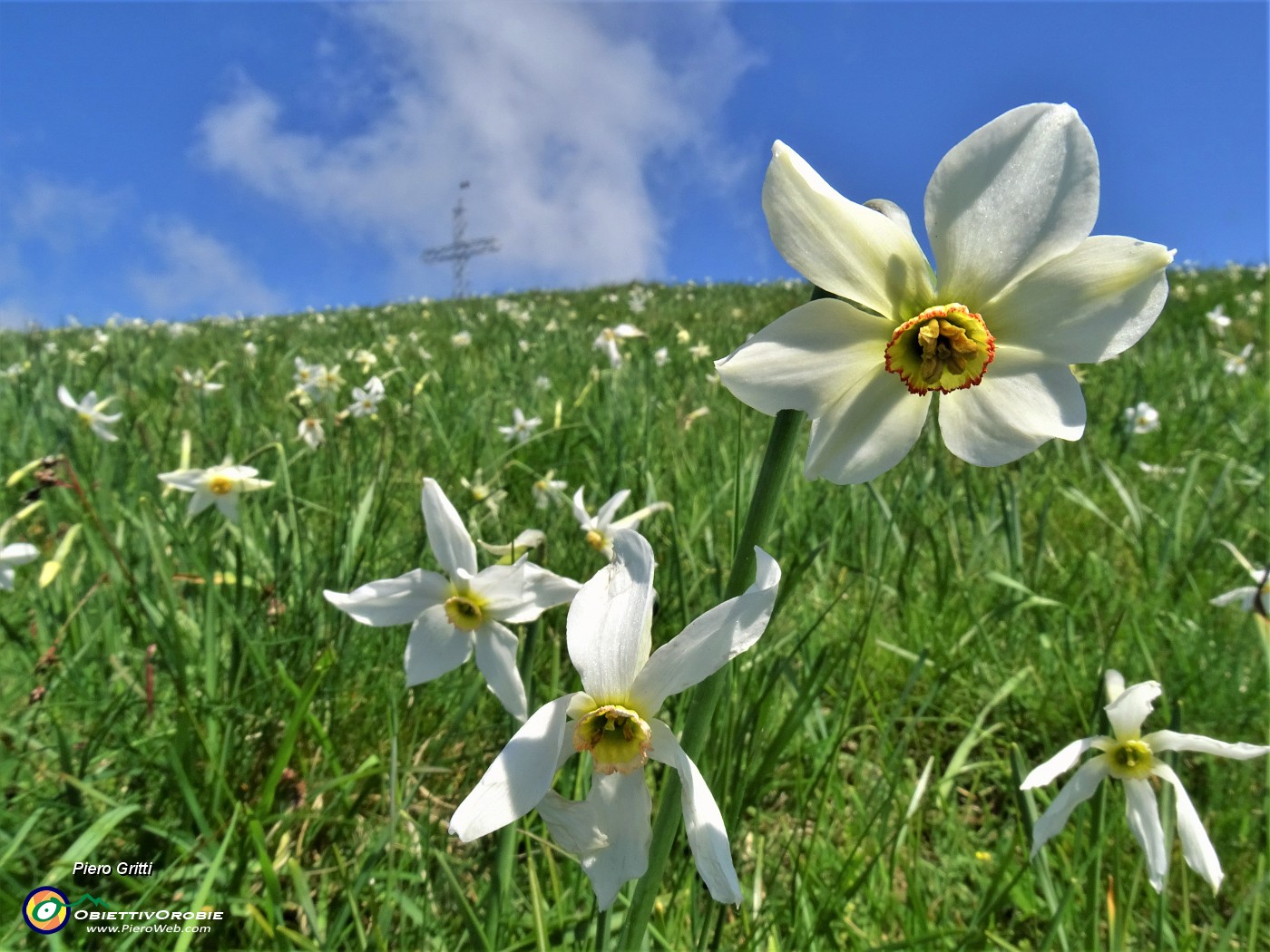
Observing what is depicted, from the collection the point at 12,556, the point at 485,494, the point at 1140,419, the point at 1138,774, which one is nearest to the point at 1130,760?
the point at 1138,774

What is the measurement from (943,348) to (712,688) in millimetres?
446

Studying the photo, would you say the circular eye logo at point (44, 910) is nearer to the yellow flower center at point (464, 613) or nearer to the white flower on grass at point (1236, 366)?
the yellow flower center at point (464, 613)

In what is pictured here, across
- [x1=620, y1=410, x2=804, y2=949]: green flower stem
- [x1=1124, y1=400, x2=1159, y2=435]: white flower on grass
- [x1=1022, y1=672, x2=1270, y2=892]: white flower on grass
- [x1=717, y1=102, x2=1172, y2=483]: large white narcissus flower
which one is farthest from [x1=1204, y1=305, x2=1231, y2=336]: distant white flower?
[x1=620, y1=410, x2=804, y2=949]: green flower stem

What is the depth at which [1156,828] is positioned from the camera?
120 cm

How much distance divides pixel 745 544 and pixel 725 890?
32 cm

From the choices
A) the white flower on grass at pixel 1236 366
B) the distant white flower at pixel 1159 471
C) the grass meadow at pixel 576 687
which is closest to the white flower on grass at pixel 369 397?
the grass meadow at pixel 576 687

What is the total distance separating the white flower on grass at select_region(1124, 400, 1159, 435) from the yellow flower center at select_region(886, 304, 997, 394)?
15.0 ft

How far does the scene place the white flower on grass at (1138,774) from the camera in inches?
45.4

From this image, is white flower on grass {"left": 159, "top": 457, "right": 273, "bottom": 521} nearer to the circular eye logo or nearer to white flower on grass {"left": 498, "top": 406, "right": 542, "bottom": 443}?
the circular eye logo

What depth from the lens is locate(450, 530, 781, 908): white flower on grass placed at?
735 mm

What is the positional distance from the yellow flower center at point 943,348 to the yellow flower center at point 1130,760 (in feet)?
2.63

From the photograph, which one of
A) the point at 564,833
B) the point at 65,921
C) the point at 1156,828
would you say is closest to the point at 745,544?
the point at 564,833

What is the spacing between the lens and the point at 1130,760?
1255 mm

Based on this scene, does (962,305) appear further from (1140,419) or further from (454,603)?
(1140,419)
